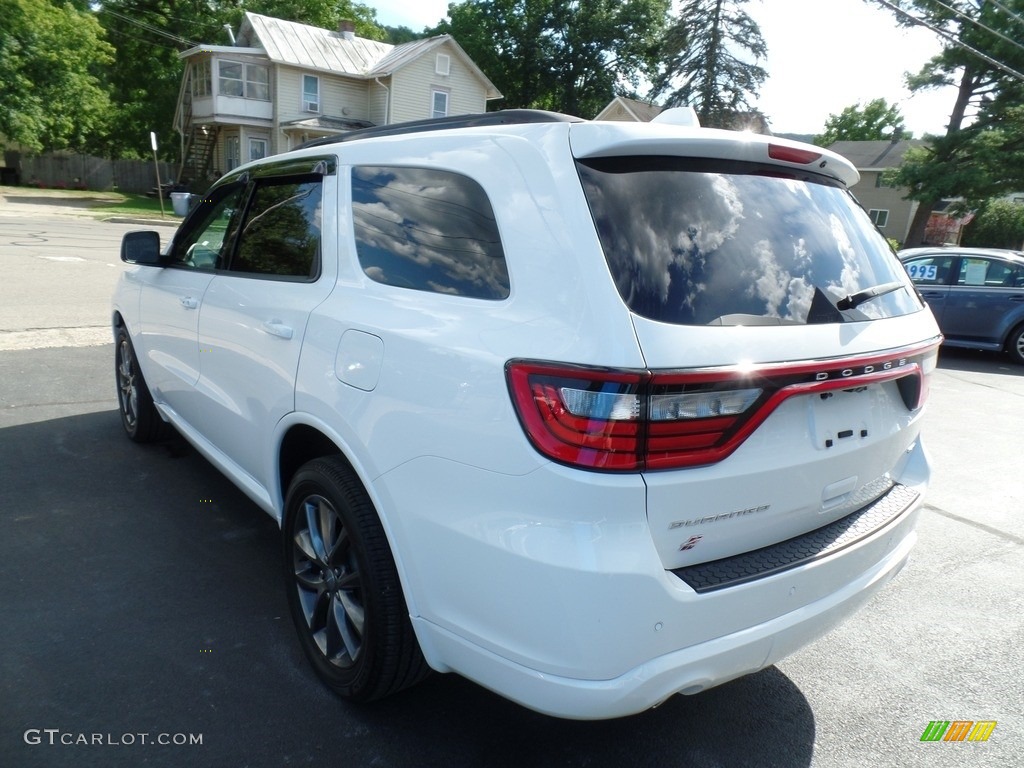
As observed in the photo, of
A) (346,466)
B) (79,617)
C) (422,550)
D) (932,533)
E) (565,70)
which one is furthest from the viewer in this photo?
(565,70)

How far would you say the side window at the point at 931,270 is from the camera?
11.1 metres

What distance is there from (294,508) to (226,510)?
5.02 ft

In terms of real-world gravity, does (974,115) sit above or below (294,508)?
above

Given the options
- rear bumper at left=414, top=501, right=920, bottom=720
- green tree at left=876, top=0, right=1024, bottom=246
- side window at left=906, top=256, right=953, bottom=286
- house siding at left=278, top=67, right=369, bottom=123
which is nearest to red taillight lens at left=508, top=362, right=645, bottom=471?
rear bumper at left=414, top=501, right=920, bottom=720

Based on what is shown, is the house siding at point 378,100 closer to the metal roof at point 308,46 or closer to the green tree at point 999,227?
the metal roof at point 308,46

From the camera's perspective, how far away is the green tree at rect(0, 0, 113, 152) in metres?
30.9

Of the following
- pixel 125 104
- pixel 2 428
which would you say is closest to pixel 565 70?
pixel 125 104

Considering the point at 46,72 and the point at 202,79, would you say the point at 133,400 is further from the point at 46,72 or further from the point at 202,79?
the point at 202,79

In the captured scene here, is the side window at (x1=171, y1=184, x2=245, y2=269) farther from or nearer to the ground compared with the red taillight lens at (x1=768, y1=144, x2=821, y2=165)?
nearer to the ground

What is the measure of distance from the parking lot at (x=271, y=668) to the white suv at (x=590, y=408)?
275 millimetres

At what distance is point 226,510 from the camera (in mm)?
4094

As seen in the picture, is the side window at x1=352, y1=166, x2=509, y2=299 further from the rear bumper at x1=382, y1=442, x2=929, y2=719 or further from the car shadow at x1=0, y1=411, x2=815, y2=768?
the car shadow at x1=0, y1=411, x2=815, y2=768

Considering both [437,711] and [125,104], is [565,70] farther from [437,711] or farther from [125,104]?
[437,711]
